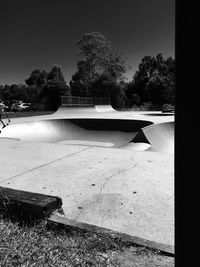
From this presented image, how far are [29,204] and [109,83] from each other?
27307 mm

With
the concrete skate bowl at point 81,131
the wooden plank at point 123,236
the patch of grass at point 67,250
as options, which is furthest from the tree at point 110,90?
the patch of grass at point 67,250

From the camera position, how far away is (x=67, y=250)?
158 cm

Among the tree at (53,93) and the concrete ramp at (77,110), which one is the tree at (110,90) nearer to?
the tree at (53,93)

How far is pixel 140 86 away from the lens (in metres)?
33.8

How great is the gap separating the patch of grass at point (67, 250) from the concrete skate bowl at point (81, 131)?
7.40 m

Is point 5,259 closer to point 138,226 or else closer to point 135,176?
point 138,226

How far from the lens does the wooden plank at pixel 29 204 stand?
1.96m

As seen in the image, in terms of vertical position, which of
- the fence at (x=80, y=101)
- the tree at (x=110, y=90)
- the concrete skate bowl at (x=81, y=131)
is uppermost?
the tree at (x=110, y=90)

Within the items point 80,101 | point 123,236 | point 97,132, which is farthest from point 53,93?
point 123,236

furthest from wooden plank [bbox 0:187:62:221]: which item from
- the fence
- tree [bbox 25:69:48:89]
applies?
tree [bbox 25:69:48:89]
